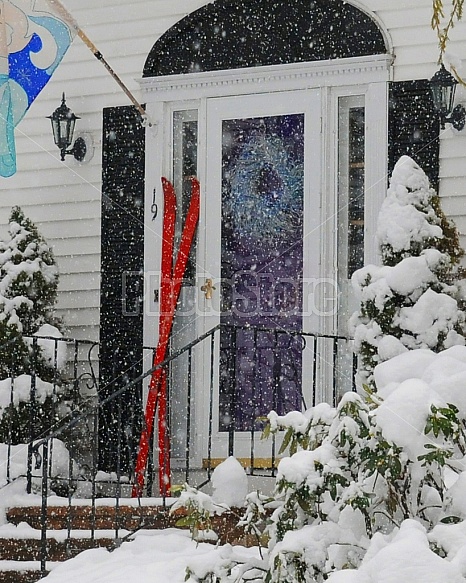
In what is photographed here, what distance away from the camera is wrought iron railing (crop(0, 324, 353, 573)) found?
764cm

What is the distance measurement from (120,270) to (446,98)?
9.18 ft

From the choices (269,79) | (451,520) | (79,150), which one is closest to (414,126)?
(269,79)

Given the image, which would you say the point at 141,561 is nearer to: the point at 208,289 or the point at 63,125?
the point at 208,289

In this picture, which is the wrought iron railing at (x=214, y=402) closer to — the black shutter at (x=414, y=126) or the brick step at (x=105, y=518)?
the brick step at (x=105, y=518)

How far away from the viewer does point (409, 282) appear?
6.52m

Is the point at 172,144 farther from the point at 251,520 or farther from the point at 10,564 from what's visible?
the point at 251,520

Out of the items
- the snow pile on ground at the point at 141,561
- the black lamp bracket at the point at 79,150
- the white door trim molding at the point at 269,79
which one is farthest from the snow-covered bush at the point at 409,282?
the black lamp bracket at the point at 79,150

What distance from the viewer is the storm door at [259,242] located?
7852mm

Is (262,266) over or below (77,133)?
below

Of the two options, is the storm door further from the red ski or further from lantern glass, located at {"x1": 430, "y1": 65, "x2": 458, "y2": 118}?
lantern glass, located at {"x1": 430, "y1": 65, "x2": 458, "y2": 118}

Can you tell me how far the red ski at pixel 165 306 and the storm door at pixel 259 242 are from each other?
16cm

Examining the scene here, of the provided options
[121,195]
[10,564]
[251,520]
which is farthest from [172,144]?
[251,520]

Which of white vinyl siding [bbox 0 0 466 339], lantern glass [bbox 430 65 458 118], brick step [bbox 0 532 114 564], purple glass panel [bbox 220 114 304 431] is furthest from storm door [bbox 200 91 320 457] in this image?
brick step [bbox 0 532 114 564]

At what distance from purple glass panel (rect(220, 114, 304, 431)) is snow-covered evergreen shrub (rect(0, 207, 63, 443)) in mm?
1293
